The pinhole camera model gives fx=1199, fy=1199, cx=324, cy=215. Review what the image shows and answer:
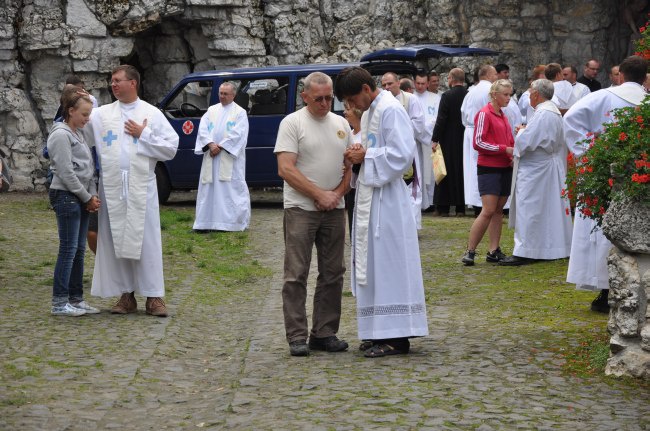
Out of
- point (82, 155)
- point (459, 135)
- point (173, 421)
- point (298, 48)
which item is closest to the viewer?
point (173, 421)

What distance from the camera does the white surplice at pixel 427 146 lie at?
16.2 meters

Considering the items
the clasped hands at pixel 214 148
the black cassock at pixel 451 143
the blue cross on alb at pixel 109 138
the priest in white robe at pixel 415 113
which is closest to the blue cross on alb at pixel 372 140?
the blue cross on alb at pixel 109 138

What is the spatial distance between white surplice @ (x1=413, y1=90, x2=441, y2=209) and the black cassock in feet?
0.54

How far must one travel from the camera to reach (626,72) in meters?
9.13

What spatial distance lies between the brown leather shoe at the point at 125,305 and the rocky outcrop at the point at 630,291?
4.01 metres

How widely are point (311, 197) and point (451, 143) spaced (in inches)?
396

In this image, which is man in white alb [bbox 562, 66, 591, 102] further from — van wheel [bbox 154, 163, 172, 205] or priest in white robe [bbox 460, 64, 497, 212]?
van wheel [bbox 154, 163, 172, 205]

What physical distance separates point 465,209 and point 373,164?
10939mm

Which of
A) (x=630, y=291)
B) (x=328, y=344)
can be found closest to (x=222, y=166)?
(x=328, y=344)

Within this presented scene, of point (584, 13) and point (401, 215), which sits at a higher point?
point (584, 13)

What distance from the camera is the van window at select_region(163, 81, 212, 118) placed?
19.1m

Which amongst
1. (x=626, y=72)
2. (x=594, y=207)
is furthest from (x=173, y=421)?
(x=626, y=72)

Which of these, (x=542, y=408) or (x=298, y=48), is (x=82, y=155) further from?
(x=298, y=48)

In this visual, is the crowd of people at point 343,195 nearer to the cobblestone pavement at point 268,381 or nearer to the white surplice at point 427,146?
the cobblestone pavement at point 268,381
